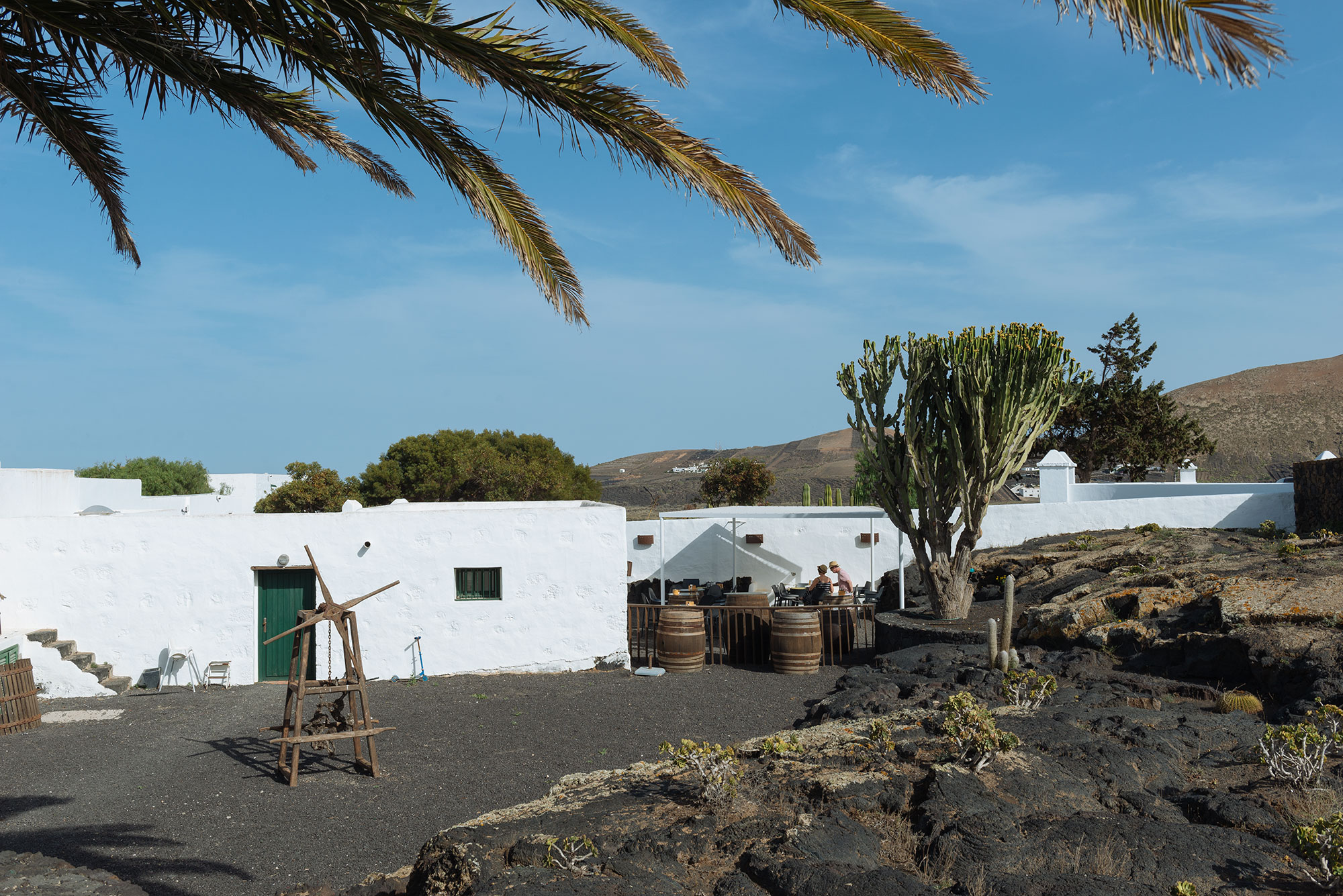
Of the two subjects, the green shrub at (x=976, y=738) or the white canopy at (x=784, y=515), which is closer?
the green shrub at (x=976, y=738)

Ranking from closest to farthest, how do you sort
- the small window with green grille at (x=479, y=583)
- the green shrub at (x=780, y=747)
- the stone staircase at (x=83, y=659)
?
the green shrub at (x=780, y=747)
the stone staircase at (x=83, y=659)
the small window with green grille at (x=479, y=583)

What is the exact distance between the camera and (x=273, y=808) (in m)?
7.31

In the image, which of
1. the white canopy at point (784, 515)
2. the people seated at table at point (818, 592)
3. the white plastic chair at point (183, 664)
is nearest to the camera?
the white plastic chair at point (183, 664)

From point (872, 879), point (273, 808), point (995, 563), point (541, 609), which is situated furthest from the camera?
point (995, 563)

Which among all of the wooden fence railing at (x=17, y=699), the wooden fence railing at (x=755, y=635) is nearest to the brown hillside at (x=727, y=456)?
the wooden fence railing at (x=755, y=635)

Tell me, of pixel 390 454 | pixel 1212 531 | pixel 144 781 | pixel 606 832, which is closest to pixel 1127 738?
pixel 606 832

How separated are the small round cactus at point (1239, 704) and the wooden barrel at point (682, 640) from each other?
698 centimetres

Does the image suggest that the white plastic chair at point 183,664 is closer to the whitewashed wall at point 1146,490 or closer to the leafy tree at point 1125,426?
the whitewashed wall at point 1146,490

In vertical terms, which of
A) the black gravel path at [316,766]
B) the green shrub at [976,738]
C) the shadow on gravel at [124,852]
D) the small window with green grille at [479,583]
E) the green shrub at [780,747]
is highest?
the small window with green grille at [479,583]

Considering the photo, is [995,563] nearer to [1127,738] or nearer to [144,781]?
[1127,738]

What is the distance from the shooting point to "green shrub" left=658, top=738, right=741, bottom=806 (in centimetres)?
541

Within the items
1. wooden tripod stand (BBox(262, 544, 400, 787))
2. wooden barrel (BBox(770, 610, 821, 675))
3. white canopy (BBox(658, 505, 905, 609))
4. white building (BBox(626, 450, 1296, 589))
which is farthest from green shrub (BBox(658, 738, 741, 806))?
white building (BBox(626, 450, 1296, 589))

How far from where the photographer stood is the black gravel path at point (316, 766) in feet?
20.5

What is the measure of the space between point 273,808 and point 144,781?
180 cm
